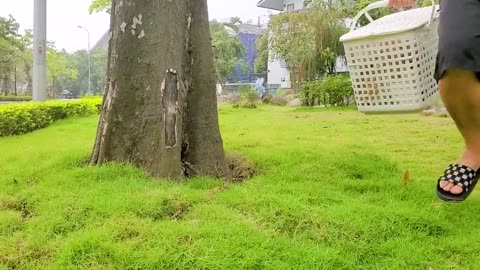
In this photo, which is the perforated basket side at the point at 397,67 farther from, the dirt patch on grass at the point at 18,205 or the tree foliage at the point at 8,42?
the tree foliage at the point at 8,42

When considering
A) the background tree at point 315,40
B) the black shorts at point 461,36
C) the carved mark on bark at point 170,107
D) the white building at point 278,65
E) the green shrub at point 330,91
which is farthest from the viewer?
the white building at point 278,65

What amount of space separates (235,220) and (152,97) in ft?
2.68

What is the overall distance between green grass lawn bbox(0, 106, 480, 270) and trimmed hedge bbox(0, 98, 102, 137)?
11.1 feet

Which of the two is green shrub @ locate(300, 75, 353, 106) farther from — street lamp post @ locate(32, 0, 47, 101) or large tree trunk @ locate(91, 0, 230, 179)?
large tree trunk @ locate(91, 0, 230, 179)

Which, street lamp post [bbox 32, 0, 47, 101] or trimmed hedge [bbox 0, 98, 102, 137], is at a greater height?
street lamp post [bbox 32, 0, 47, 101]

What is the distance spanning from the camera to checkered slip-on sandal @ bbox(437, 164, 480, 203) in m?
1.51

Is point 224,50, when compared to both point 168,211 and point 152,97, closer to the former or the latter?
point 152,97

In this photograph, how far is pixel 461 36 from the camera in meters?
1.28

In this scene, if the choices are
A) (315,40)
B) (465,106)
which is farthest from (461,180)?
(315,40)

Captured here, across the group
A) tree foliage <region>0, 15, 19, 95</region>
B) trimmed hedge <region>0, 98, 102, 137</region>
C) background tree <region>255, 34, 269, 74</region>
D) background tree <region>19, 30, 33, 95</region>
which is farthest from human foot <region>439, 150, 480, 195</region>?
background tree <region>19, 30, 33, 95</region>

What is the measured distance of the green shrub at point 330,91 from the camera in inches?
405

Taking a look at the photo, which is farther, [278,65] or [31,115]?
[278,65]

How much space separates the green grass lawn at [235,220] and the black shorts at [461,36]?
1.86 feet

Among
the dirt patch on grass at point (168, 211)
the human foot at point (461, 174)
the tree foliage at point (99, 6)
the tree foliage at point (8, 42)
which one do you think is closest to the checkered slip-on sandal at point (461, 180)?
the human foot at point (461, 174)
